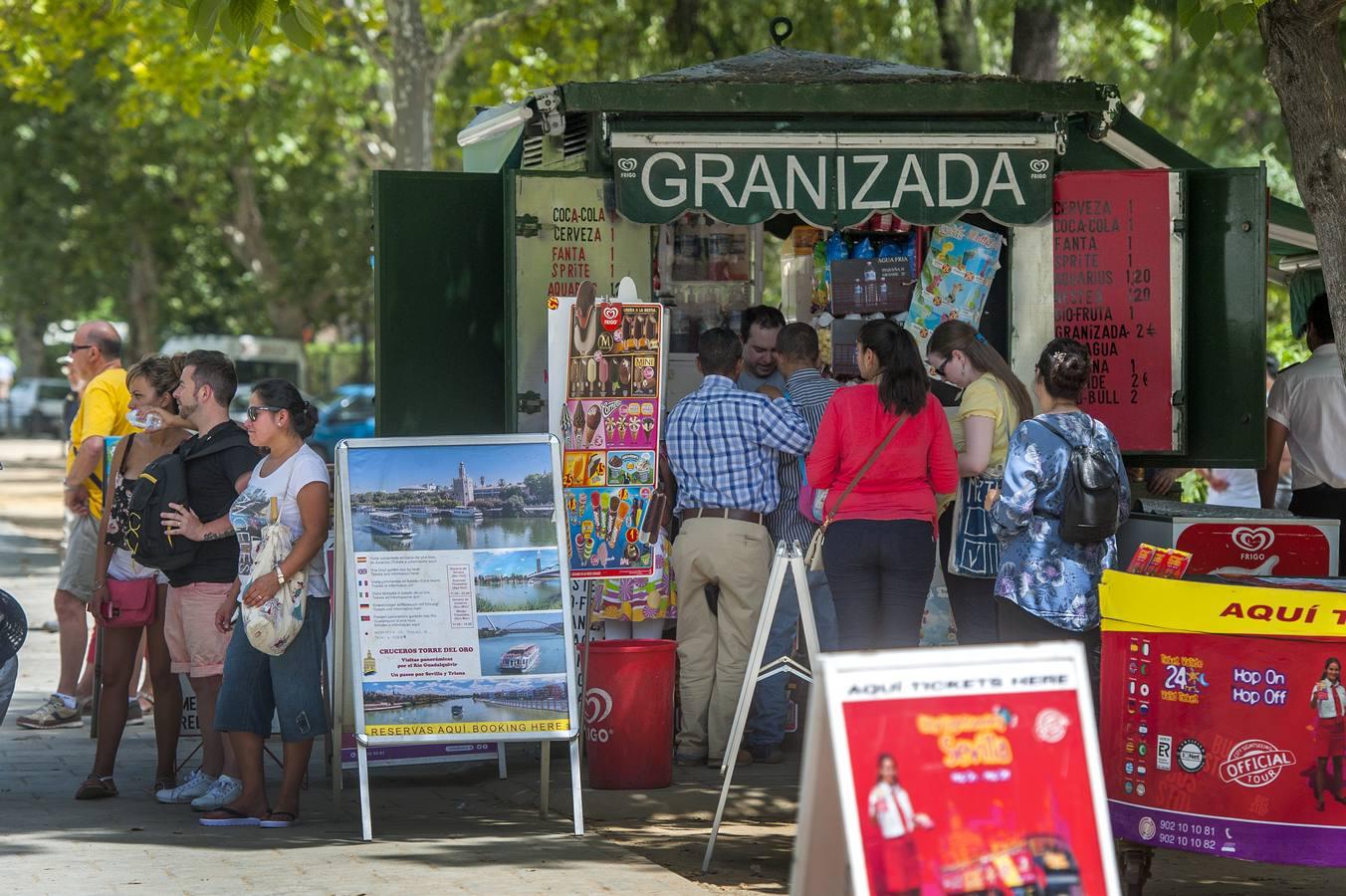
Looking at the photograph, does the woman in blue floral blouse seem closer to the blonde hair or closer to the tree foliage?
the tree foliage

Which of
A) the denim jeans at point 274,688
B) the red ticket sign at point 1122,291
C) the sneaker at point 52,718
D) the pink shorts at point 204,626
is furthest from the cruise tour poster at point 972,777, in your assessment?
the sneaker at point 52,718

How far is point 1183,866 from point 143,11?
17670mm

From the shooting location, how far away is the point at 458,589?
6797 millimetres

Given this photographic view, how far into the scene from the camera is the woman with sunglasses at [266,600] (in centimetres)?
675

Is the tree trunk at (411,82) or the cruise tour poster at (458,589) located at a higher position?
the tree trunk at (411,82)

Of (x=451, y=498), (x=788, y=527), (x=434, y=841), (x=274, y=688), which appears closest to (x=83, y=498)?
(x=274, y=688)

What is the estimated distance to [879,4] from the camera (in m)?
19.6

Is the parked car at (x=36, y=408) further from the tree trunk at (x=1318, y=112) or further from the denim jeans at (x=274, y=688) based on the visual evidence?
the tree trunk at (x=1318, y=112)

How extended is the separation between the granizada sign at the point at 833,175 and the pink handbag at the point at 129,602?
2.83 metres

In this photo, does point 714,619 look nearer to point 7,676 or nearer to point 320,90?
point 7,676

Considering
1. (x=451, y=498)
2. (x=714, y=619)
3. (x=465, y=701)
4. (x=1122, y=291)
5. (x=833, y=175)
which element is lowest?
(x=465, y=701)

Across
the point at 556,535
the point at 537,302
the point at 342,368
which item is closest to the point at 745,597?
the point at 556,535

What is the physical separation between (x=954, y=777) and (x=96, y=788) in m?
4.83

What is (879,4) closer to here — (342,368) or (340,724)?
(340,724)
